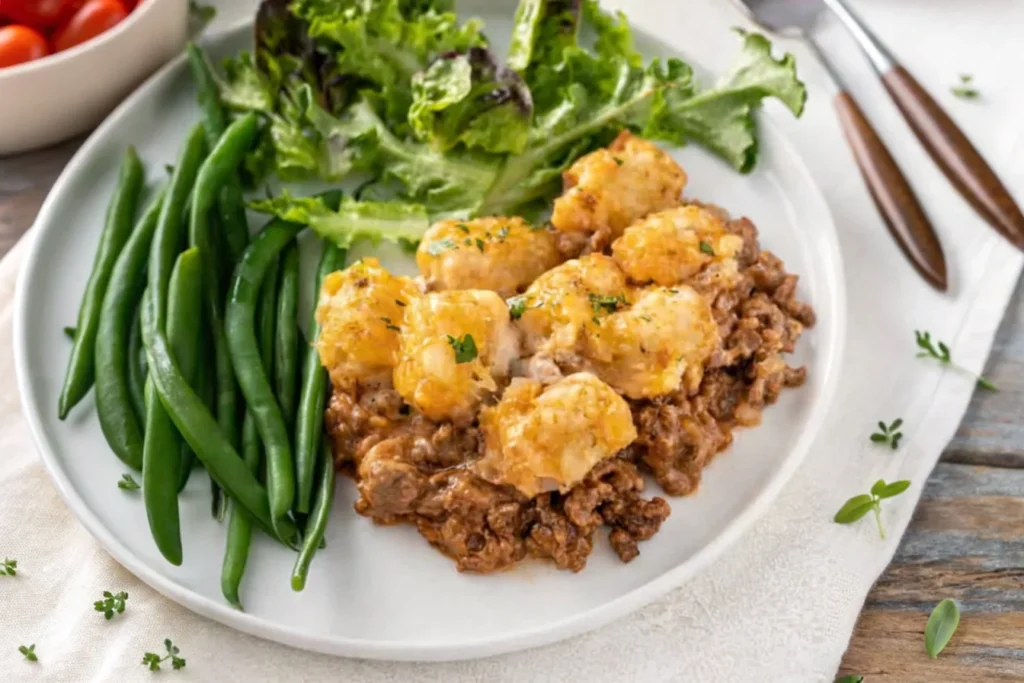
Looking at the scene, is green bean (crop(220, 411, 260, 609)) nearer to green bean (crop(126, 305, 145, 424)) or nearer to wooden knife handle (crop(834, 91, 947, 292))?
green bean (crop(126, 305, 145, 424))

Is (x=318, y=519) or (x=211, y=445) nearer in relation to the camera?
(x=318, y=519)

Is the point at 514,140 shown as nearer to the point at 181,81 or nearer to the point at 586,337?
the point at 586,337

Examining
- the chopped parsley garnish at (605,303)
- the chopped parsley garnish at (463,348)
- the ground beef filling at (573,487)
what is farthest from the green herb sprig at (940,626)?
the chopped parsley garnish at (463,348)

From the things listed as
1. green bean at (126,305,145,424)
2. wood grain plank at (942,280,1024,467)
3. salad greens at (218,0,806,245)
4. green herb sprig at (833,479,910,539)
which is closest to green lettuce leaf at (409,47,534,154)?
salad greens at (218,0,806,245)

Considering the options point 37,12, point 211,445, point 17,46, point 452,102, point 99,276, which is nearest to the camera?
point 211,445

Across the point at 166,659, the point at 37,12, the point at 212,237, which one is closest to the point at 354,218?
the point at 212,237

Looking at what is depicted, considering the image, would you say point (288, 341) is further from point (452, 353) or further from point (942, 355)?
point (942, 355)

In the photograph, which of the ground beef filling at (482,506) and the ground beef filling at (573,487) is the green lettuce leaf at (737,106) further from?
the ground beef filling at (482,506)
